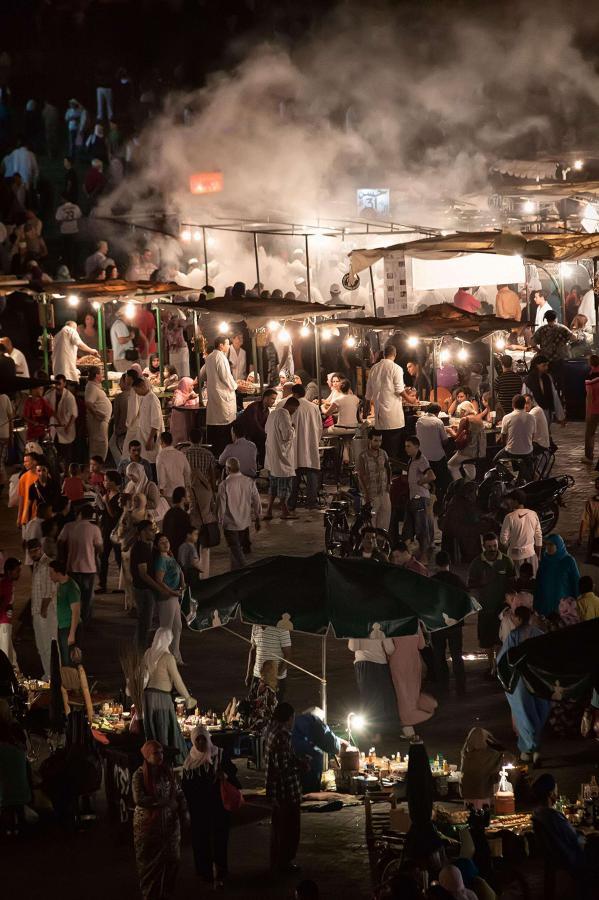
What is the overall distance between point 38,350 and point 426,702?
14.1 meters

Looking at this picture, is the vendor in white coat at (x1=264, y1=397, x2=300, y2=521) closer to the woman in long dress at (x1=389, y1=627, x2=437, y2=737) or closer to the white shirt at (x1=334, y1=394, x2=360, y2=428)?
the white shirt at (x1=334, y1=394, x2=360, y2=428)

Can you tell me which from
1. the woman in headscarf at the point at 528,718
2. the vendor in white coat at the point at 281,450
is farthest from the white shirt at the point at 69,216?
the woman in headscarf at the point at 528,718

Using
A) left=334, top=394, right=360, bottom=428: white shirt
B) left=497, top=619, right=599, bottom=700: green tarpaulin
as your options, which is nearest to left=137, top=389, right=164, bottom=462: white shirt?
left=334, top=394, right=360, bottom=428: white shirt

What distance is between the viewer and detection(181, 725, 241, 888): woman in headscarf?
9.64 metres

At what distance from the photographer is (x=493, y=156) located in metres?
35.2

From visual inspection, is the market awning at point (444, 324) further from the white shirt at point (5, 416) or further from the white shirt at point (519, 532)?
the white shirt at point (519, 532)

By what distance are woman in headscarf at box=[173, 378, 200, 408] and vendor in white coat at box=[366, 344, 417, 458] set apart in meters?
3.05

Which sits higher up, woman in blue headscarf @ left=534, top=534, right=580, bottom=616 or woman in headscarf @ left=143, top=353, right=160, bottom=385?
woman in headscarf @ left=143, top=353, right=160, bottom=385

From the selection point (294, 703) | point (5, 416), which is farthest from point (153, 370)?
point (294, 703)

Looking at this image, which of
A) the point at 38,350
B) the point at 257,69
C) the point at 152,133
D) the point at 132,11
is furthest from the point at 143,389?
the point at 132,11

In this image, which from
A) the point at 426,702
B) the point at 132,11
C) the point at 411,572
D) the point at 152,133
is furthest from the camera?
the point at 132,11

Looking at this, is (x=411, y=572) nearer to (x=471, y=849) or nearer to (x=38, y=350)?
(x=471, y=849)

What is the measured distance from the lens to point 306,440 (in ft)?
64.0

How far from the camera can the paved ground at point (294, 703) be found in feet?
32.2
